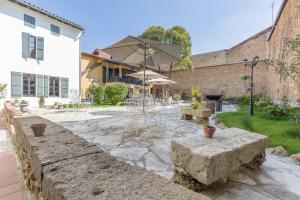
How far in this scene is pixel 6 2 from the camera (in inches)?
420

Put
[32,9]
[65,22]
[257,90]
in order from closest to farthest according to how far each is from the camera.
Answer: [32,9]
[65,22]
[257,90]

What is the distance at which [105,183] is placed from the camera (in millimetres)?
1151

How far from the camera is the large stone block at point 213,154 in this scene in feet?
5.74

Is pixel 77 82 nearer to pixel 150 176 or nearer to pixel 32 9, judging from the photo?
pixel 32 9

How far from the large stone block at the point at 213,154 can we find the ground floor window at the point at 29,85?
40.3 feet

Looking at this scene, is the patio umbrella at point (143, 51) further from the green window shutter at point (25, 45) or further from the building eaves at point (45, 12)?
the building eaves at point (45, 12)

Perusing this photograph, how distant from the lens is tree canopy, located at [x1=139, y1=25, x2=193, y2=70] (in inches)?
836

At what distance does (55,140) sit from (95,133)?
238cm

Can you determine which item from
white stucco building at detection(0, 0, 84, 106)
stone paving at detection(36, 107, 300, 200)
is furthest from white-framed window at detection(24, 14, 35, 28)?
stone paving at detection(36, 107, 300, 200)

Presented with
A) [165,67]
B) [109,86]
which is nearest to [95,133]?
[109,86]

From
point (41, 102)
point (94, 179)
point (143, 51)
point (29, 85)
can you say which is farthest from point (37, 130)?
point (29, 85)

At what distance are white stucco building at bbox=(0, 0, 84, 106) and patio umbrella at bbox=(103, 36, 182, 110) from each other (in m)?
7.86

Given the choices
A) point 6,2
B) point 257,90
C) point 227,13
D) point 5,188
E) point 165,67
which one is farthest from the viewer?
point 165,67

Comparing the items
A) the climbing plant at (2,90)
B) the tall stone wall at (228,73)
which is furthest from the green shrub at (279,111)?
the climbing plant at (2,90)
